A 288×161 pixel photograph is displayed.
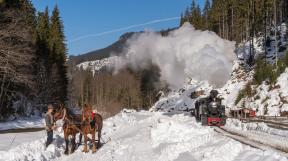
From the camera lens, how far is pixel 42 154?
19000 millimetres

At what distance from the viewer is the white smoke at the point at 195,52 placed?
40.4 m

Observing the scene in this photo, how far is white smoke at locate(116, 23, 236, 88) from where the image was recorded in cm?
4038

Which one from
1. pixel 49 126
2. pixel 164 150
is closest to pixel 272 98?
pixel 164 150

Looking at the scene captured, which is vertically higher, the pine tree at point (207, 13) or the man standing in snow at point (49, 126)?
the pine tree at point (207, 13)

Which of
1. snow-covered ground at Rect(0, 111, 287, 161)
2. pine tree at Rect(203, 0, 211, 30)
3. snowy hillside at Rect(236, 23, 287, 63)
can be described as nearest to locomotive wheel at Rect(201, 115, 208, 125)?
snow-covered ground at Rect(0, 111, 287, 161)

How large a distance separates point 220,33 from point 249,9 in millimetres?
21865

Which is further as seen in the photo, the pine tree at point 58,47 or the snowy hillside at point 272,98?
the pine tree at point 58,47

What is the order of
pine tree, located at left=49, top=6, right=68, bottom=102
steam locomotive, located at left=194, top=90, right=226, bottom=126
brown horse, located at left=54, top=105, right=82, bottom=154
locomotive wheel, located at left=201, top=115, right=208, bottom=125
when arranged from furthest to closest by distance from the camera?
1. pine tree, located at left=49, top=6, right=68, bottom=102
2. locomotive wheel, located at left=201, top=115, right=208, bottom=125
3. steam locomotive, located at left=194, top=90, right=226, bottom=126
4. brown horse, located at left=54, top=105, right=82, bottom=154

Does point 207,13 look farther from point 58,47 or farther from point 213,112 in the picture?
point 213,112

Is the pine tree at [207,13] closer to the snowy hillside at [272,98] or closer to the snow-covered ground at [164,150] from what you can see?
the snowy hillside at [272,98]

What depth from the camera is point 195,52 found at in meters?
44.9

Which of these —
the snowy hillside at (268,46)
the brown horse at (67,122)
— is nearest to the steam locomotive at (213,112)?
the brown horse at (67,122)

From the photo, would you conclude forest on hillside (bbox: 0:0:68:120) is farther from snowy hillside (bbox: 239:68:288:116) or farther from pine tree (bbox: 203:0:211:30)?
pine tree (bbox: 203:0:211:30)

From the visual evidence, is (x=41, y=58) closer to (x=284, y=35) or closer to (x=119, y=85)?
(x=284, y=35)
